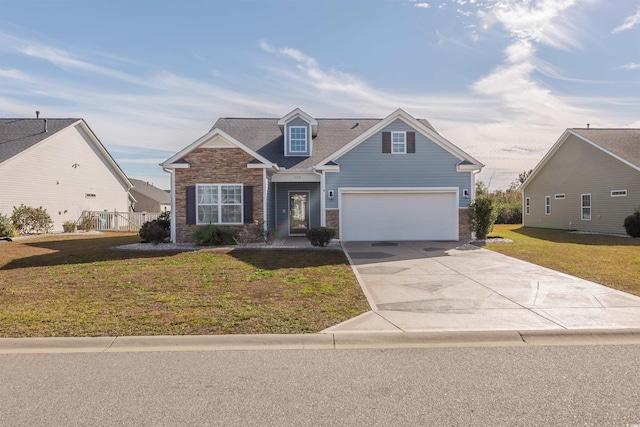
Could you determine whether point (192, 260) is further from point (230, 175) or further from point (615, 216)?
point (615, 216)

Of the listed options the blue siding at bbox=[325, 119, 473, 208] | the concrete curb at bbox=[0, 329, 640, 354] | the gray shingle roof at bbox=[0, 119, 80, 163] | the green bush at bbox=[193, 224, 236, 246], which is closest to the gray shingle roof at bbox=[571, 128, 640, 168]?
the blue siding at bbox=[325, 119, 473, 208]

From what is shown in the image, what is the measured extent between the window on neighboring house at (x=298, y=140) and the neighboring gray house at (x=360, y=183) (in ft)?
5.58

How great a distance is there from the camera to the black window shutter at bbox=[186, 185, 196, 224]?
15.2m

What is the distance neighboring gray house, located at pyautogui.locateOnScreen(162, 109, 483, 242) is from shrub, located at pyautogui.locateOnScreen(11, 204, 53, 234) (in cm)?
1005

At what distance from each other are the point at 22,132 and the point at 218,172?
51.3 feet

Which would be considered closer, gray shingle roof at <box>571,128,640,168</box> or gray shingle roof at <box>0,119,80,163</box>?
gray shingle roof at <box>571,128,640,168</box>

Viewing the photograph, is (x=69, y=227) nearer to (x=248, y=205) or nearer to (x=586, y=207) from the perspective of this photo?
(x=248, y=205)

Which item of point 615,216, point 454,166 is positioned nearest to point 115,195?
point 454,166

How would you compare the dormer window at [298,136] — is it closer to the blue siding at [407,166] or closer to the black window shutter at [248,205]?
the blue siding at [407,166]

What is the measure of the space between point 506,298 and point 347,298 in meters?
2.86

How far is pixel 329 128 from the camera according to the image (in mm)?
21328

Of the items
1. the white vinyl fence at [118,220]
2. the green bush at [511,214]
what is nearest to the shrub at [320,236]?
the white vinyl fence at [118,220]

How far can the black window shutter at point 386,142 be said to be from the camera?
16.3m

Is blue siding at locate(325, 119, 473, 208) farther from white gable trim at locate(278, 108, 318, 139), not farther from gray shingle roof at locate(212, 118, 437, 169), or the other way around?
white gable trim at locate(278, 108, 318, 139)
